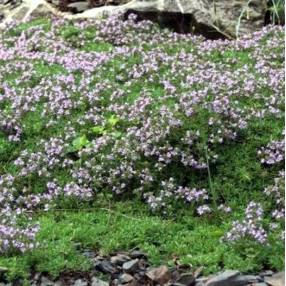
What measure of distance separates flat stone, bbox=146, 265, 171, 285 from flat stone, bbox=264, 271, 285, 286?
69cm

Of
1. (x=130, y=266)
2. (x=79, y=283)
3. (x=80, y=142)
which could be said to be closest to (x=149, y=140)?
(x=80, y=142)

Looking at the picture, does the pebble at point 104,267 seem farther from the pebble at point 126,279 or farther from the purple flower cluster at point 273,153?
the purple flower cluster at point 273,153

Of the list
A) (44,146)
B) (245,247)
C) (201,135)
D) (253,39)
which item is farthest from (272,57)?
(245,247)

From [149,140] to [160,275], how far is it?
5.89ft

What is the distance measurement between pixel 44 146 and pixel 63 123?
433 mm

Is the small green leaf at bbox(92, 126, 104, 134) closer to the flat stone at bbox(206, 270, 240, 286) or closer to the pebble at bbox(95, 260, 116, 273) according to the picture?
the pebble at bbox(95, 260, 116, 273)

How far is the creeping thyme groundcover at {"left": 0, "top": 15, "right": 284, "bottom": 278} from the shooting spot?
598cm

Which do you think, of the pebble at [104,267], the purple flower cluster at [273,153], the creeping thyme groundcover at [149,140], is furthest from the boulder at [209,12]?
the pebble at [104,267]

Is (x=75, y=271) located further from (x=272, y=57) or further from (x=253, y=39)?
(x=253, y=39)

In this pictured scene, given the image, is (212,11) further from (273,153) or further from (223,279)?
(223,279)

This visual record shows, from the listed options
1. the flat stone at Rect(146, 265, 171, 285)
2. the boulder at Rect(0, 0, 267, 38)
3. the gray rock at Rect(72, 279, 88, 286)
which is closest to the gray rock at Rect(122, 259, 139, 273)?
the flat stone at Rect(146, 265, 171, 285)

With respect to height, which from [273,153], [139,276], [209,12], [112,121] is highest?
[209,12]

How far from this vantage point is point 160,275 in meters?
4.92

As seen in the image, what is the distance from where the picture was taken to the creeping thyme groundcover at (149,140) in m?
5.98
